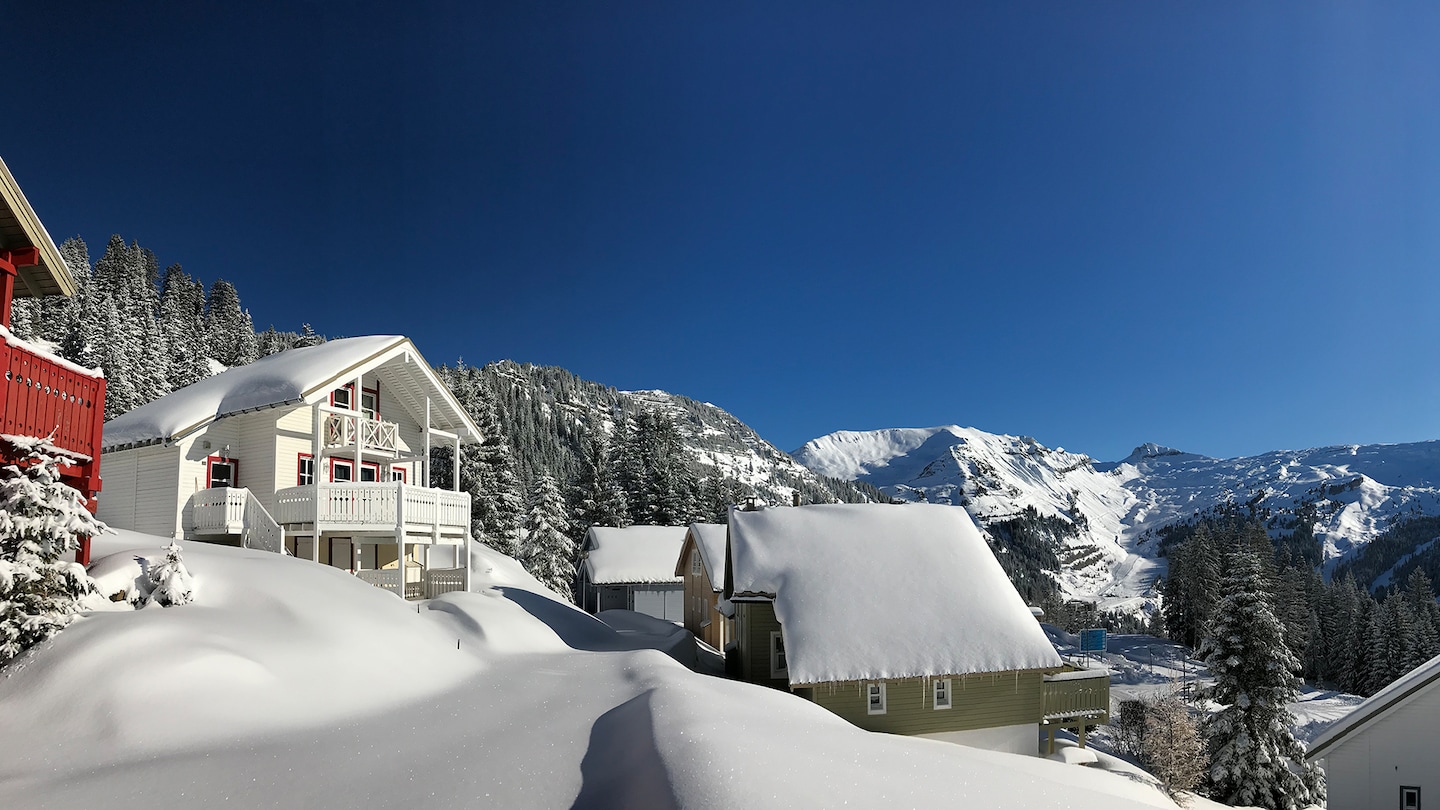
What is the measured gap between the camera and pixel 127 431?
22406 mm

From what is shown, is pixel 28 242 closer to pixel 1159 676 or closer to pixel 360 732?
pixel 360 732

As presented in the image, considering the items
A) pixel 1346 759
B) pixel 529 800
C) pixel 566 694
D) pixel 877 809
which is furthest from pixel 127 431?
pixel 1346 759

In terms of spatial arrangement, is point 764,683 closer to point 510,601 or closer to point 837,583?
point 837,583

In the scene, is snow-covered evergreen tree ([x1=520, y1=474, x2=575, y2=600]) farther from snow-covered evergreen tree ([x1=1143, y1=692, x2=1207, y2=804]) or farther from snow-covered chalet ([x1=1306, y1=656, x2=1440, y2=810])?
snow-covered chalet ([x1=1306, y1=656, x2=1440, y2=810])

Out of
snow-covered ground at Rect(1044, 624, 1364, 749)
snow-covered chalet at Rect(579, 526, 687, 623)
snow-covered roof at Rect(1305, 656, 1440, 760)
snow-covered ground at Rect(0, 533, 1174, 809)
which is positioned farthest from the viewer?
snow-covered ground at Rect(1044, 624, 1364, 749)

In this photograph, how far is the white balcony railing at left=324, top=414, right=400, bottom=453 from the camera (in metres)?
24.3

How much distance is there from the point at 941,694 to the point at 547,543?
26.4 meters

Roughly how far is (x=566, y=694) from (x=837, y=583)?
33.6 feet

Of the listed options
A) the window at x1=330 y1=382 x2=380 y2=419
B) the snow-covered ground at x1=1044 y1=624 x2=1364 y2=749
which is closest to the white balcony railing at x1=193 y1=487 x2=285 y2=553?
the window at x1=330 y1=382 x2=380 y2=419

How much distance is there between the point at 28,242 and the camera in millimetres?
12016

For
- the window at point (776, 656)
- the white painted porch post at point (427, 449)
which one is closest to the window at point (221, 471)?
the white painted porch post at point (427, 449)

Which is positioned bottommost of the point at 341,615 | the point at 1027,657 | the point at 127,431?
the point at 1027,657

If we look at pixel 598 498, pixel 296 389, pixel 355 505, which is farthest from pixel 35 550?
pixel 598 498

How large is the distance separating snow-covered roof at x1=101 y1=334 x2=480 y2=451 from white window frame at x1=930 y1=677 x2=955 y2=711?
58.8 feet
